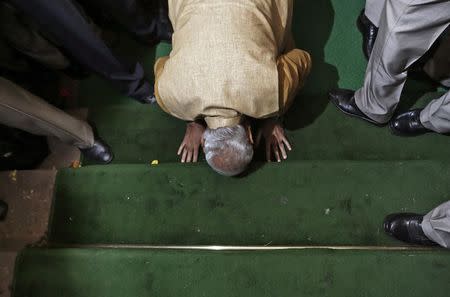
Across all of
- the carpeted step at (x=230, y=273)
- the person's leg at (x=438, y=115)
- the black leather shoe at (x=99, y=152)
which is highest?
the person's leg at (x=438, y=115)

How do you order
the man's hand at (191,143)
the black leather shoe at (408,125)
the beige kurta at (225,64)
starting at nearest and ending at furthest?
the beige kurta at (225,64), the black leather shoe at (408,125), the man's hand at (191,143)

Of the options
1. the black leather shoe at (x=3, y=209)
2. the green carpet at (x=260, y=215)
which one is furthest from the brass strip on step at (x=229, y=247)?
the black leather shoe at (x=3, y=209)

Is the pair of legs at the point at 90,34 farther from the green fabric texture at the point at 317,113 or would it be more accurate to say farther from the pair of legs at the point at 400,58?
the pair of legs at the point at 400,58

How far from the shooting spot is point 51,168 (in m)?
2.21

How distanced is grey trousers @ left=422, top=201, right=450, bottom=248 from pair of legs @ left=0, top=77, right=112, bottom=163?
1593 mm

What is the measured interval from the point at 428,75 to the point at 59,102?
2.10 m

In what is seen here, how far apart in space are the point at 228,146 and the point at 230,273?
57cm

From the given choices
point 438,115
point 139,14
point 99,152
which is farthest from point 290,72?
point 99,152

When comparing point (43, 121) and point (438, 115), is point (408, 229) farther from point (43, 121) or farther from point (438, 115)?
point (43, 121)

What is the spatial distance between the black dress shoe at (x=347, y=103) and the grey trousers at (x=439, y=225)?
58 cm

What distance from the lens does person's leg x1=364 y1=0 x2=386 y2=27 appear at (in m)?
1.95

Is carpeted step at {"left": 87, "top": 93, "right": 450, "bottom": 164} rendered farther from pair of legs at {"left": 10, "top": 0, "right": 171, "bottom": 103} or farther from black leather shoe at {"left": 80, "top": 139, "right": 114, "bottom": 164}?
pair of legs at {"left": 10, "top": 0, "right": 171, "bottom": 103}

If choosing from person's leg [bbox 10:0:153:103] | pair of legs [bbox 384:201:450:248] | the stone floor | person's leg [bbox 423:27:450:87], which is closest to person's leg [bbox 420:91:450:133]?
person's leg [bbox 423:27:450:87]

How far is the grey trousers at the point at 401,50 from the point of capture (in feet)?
4.53
